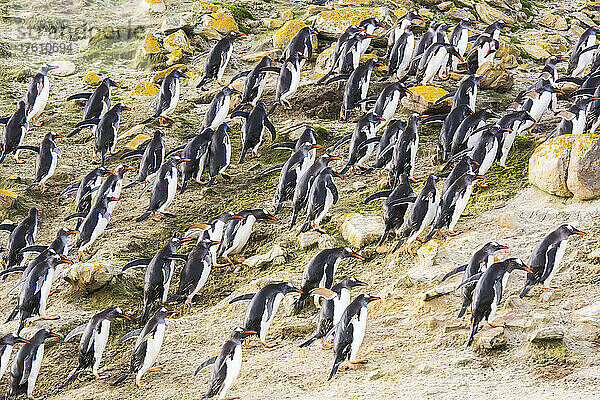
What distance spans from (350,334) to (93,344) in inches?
101

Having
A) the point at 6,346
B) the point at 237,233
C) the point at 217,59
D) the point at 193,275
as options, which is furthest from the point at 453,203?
the point at 217,59

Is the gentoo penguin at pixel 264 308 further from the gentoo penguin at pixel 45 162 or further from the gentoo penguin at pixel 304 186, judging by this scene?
the gentoo penguin at pixel 45 162

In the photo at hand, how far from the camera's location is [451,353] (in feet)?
20.0

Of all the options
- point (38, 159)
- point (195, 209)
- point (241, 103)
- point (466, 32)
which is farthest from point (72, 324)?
point (466, 32)

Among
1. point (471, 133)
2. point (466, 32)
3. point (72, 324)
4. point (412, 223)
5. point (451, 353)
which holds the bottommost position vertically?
point (72, 324)

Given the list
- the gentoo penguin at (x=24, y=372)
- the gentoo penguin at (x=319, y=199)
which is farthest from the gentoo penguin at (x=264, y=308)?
the gentoo penguin at (x=24, y=372)

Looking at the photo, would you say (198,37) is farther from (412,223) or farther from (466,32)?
(412,223)

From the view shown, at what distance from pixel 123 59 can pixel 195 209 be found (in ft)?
22.8

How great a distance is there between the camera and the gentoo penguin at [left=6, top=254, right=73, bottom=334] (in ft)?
25.0

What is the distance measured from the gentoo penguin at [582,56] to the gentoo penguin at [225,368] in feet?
29.3

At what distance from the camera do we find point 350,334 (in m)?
6.15

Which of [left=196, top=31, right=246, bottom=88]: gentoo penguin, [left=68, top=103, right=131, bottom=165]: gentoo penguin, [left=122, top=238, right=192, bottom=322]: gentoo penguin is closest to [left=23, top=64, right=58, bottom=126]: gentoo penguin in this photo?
[left=68, top=103, right=131, bottom=165]: gentoo penguin

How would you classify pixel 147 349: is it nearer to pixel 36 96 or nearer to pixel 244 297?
pixel 244 297

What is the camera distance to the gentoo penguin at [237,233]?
8523 mm
